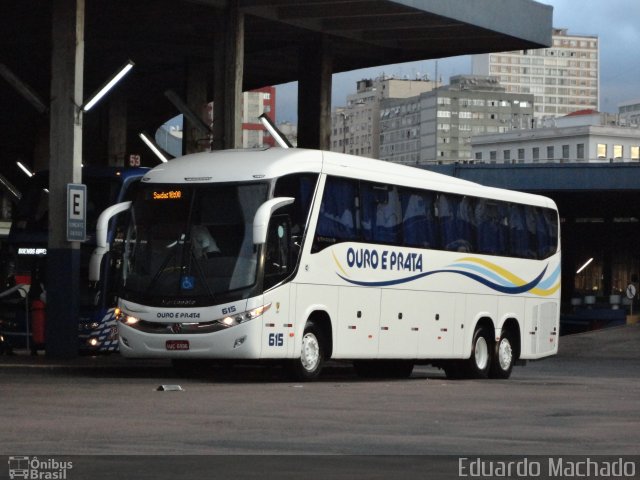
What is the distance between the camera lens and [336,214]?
2466cm

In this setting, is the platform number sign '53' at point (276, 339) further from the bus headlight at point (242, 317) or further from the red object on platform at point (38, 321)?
the red object on platform at point (38, 321)

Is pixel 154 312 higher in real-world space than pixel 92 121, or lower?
lower

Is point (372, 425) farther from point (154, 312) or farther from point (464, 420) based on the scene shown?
point (154, 312)

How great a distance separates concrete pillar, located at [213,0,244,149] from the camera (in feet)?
119

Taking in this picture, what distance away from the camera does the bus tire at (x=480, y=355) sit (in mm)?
29172

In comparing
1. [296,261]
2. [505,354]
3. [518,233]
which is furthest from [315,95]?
[296,261]

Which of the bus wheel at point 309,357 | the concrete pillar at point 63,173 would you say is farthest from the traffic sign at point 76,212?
the bus wheel at point 309,357

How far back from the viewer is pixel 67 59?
1206 inches

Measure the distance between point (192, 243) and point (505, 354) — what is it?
8807 mm

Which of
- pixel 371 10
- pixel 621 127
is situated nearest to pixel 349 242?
pixel 371 10

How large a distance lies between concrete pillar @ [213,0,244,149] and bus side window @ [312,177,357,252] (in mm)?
11525

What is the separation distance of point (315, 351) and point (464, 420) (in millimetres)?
8341

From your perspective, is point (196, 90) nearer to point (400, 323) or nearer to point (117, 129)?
point (117, 129)
